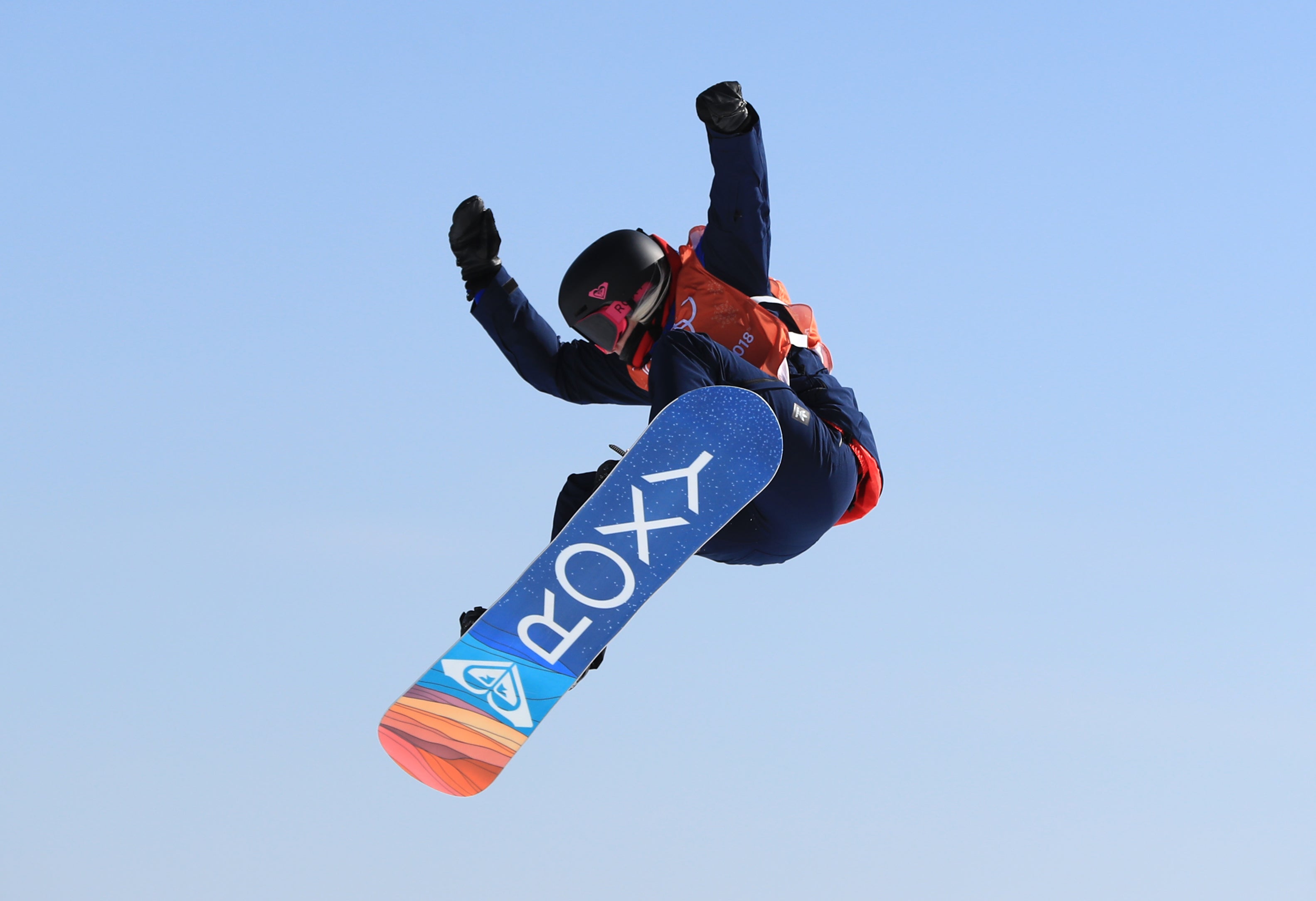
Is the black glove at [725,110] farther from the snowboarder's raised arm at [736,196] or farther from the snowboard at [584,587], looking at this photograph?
the snowboard at [584,587]

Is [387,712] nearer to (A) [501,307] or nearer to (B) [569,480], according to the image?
(B) [569,480]

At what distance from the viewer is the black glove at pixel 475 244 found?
8.23m

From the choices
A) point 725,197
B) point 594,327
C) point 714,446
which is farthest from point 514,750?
point 725,197

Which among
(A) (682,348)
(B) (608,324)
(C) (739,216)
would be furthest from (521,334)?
(A) (682,348)

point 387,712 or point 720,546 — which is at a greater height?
point 720,546

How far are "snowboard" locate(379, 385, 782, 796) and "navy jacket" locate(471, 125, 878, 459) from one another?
2.60ft

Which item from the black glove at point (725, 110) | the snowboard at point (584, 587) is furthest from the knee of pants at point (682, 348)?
the black glove at point (725, 110)

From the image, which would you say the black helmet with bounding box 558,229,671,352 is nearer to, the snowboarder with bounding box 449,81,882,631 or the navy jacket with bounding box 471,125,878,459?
the snowboarder with bounding box 449,81,882,631

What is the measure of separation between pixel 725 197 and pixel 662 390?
1092mm

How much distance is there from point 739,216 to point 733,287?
0.35 metres

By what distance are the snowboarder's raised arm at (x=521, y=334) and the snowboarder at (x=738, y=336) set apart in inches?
14.9

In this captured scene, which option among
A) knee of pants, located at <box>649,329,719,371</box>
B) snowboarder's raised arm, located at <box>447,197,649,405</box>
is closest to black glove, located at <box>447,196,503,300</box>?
snowboarder's raised arm, located at <box>447,197,649,405</box>

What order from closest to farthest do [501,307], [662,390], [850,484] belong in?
[662,390] < [850,484] < [501,307]

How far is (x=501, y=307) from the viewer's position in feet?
27.5
